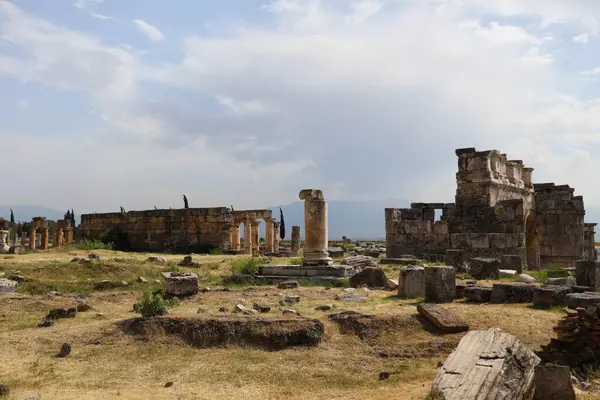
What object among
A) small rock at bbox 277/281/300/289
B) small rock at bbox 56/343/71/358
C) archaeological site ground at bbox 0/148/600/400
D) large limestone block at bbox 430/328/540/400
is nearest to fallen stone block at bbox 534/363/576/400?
archaeological site ground at bbox 0/148/600/400

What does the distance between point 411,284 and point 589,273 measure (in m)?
3.72

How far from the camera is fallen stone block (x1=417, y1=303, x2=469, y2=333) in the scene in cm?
812

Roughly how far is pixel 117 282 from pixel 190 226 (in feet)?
36.0

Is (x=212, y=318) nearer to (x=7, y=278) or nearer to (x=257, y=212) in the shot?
(x=7, y=278)

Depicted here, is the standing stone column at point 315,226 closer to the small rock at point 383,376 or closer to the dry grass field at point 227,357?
the dry grass field at point 227,357

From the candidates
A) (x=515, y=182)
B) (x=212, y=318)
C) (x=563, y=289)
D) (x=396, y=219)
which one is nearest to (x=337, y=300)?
(x=212, y=318)

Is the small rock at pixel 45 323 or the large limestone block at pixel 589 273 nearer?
the small rock at pixel 45 323

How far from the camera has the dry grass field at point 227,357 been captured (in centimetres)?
626

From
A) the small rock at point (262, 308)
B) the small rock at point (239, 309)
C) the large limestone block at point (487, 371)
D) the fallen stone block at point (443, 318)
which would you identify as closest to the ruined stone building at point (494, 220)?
the fallen stone block at point (443, 318)

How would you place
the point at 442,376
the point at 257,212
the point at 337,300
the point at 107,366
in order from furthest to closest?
the point at 257,212, the point at 337,300, the point at 107,366, the point at 442,376

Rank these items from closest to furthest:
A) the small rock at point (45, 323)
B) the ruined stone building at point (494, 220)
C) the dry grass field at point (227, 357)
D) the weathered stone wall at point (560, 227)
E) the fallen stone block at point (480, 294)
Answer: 1. the dry grass field at point (227, 357)
2. the small rock at point (45, 323)
3. the fallen stone block at point (480, 294)
4. the ruined stone building at point (494, 220)
5. the weathered stone wall at point (560, 227)

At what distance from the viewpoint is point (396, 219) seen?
20.7 m

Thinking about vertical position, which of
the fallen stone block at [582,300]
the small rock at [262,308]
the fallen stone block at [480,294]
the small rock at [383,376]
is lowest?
the small rock at [383,376]

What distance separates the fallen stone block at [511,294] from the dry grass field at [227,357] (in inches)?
18.9
